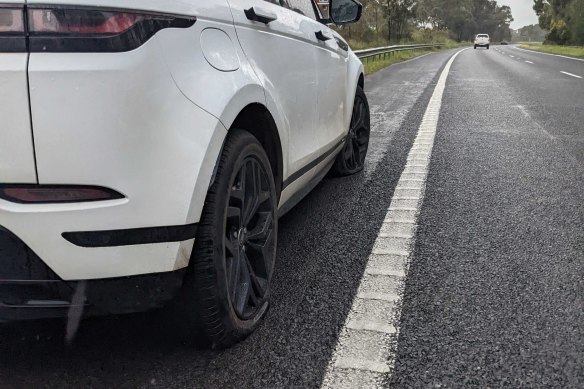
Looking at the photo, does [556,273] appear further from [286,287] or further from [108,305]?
[108,305]

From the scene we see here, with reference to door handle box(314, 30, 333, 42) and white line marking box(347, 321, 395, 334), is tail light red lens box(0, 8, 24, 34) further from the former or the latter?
door handle box(314, 30, 333, 42)

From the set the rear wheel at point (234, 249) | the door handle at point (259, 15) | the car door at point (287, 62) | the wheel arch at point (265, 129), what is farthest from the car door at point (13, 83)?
the door handle at point (259, 15)

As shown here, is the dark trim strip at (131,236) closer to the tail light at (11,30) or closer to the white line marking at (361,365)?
the tail light at (11,30)

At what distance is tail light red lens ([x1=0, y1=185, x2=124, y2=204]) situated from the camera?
1.52 metres

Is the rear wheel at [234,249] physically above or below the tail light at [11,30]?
below

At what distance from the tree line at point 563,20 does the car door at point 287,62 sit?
61.0m

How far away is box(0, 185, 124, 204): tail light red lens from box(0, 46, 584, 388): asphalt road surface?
66 centimetres

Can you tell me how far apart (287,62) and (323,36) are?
32.7 inches

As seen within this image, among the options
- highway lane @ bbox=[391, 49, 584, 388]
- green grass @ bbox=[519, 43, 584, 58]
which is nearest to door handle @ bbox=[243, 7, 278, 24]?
highway lane @ bbox=[391, 49, 584, 388]

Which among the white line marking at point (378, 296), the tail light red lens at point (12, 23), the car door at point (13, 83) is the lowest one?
the white line marking at point (378, 296)

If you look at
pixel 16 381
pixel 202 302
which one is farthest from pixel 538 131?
pixel 16 381

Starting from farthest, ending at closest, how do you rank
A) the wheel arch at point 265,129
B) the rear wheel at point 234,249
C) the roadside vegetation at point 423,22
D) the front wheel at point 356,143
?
the roadside vegetation at point 423,22 < the front wheel at point 356,143 < the wheel arch at point 265,129 < the rear wheel at point 234,249

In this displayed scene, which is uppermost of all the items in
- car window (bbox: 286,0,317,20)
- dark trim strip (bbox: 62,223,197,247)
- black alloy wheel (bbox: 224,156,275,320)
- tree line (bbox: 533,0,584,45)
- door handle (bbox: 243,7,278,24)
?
tree line (bbox: 533,0,584,45)

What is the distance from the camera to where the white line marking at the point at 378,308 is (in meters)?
1.86
